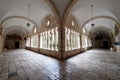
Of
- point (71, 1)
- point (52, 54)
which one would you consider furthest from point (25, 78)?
point (71, 1)

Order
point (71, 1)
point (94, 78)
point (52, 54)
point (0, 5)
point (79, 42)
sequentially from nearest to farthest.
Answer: point (94, 78) → point (71, 1) → point (0, 5) → point (52, 54) → point (79, 42)

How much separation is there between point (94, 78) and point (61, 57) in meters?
3.28

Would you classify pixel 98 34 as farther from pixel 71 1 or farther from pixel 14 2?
pixel 14 2

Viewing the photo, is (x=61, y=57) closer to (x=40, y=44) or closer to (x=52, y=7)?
(x=52, y=7)

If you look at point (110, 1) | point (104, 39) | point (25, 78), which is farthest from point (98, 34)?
point (25, 78)

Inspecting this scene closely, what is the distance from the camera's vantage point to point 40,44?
9391 mm

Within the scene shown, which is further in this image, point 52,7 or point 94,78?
point 52,7

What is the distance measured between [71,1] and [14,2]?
153 inches

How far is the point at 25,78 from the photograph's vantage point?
7.66ft

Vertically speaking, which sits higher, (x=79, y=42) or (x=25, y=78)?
(x=79, y=42)

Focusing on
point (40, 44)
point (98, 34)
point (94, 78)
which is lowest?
point (94, 78)

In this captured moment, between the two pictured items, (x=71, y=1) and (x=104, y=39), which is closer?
(x=71, y=1)

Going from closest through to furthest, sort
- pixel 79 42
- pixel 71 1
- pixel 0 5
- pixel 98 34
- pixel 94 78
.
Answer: pixel 94 78
pixel 71 1
pixel 0 5
pixel 79 42
pixel 98 34

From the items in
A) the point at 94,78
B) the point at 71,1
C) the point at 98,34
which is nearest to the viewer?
the point at 94,78
